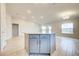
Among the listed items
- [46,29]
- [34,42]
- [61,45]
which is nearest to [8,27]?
[34,42]

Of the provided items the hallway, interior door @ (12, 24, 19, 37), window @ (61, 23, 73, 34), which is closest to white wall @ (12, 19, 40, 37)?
interior door @ (12, 24, 19, 37)

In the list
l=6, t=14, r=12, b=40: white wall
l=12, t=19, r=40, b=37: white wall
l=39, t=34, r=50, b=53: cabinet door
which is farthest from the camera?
l=39, t=34, r=50, b=53: cabinet door

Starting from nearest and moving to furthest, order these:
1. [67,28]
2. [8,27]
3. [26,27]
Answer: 1. [8,27]
2. [26,27]
3. [67,28]

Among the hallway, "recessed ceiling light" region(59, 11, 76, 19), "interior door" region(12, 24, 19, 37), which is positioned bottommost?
the hallway

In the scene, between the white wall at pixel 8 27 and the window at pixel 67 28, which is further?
the window at pixel 67 28

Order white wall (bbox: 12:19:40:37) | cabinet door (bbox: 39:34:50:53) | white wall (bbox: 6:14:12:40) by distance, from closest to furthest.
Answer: white wall (bbox: 6:14:12:40) < white wall (bbox: 12:19:40:37) < cabinet door (bbox: 39:34:50:53)

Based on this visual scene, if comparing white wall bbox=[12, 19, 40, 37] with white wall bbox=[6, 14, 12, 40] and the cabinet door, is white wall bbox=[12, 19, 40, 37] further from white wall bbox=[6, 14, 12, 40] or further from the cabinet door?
the cabinet door

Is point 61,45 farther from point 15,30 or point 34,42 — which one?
point 15,30

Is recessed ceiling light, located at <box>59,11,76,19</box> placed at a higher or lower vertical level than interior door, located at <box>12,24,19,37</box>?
higher

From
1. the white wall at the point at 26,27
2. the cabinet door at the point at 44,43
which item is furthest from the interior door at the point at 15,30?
the cabinet door at the point at 44,43

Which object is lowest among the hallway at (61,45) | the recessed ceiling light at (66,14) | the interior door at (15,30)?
the hallway at (61,45)

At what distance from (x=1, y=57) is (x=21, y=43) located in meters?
0.55

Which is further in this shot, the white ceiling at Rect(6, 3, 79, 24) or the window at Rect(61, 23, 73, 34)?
the window at Rect(61, 23, 73, 34)

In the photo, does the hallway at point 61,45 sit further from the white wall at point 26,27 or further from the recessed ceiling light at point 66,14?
the recessed ceiling light at point 66,14
